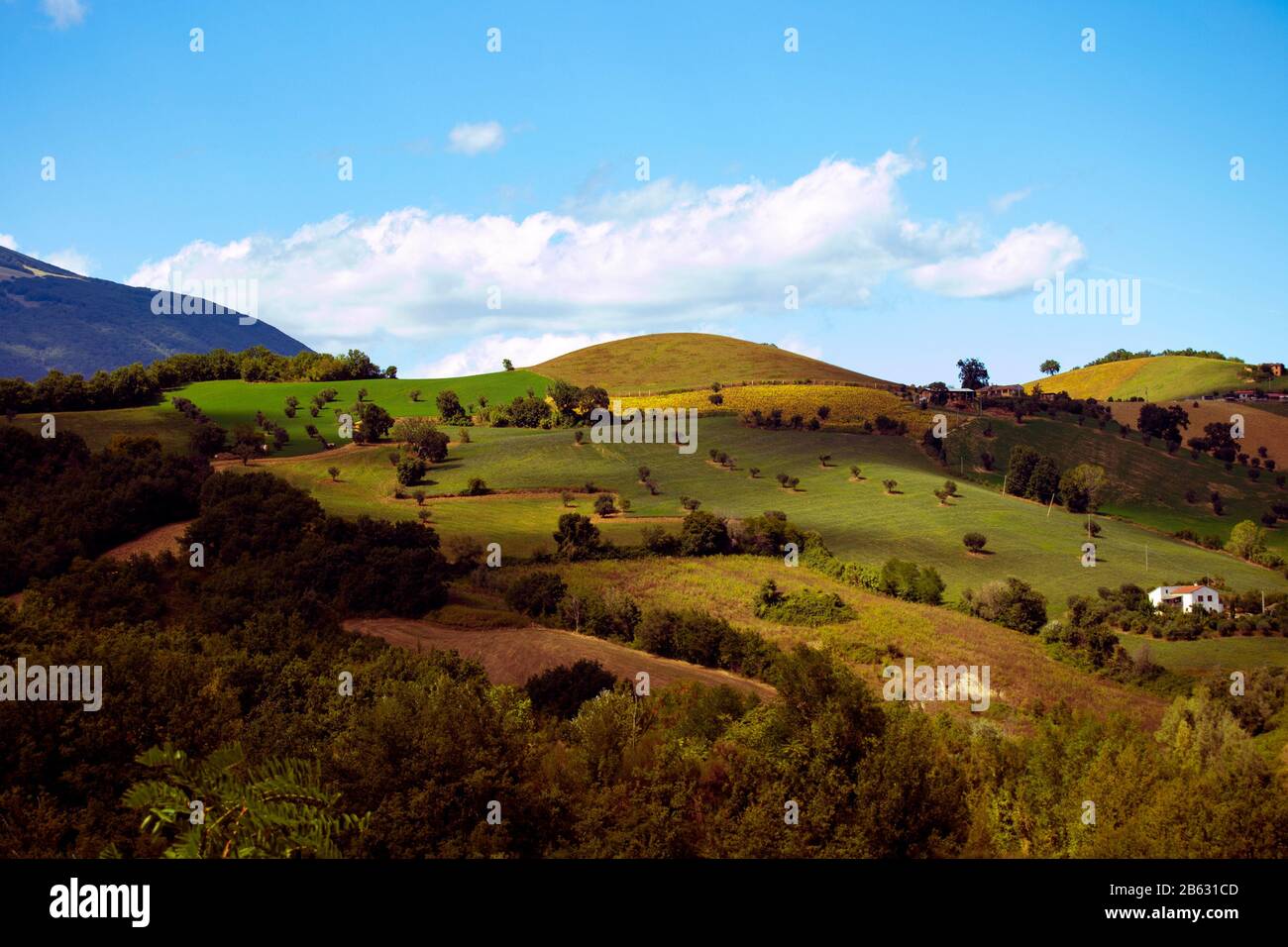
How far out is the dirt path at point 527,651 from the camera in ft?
168

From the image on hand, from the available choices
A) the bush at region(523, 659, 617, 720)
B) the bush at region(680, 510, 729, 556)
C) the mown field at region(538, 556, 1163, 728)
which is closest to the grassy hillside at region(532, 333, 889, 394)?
the bush at region(680, 510, 729, 556)

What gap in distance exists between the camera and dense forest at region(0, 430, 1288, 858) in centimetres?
1802

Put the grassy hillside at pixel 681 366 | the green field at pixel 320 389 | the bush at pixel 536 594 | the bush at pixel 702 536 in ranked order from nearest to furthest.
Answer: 1. the bush at pixel 536 594
2. the bush at pixel 702 536
3. the green field at pixel 320 389
4. the grassy hillside at pixel 681 366

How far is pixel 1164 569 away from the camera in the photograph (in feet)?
287

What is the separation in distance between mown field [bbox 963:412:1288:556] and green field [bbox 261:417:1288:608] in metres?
8.15

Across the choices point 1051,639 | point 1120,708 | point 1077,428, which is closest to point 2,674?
point 1120,708

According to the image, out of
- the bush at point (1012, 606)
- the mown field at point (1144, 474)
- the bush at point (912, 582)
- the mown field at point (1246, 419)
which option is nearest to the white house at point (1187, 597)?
the bush at point (1012, 606)

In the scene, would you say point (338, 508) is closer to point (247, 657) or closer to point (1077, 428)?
point (247, 657)

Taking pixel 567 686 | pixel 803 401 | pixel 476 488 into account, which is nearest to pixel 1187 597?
pixel 567 686

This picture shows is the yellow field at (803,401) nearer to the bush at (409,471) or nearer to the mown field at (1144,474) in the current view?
the mown field at (1144,474)

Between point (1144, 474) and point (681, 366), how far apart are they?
76.1 m

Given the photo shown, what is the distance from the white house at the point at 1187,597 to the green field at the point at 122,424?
289ft

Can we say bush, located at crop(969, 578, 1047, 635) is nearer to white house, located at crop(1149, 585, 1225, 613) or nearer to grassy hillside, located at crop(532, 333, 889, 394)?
white house, located at crop(1149, 585, 1225, 613)
